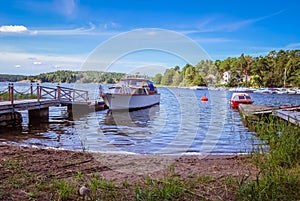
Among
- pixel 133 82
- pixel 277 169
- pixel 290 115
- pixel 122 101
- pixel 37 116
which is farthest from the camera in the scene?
pixel 133 82

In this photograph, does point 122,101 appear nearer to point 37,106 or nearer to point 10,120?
point 37,106

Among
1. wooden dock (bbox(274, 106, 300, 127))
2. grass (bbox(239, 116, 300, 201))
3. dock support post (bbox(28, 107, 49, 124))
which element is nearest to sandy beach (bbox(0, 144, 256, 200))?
grass (bbox(239, 116, 300, 201))

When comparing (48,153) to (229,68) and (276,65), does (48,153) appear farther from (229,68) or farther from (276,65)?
(229,68)

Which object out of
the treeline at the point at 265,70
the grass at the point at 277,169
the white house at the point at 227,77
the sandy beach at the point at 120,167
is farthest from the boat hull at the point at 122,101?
the white house at the point at 227,77

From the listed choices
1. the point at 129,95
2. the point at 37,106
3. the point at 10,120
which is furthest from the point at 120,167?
the point at 129,95

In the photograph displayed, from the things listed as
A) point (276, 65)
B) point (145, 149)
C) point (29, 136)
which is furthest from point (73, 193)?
point (276, 65)

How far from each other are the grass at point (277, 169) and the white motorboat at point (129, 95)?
20530 millimetres

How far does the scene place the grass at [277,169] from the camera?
4137mm

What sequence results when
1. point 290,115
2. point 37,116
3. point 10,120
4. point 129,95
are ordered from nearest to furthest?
point 290,115 → point 10,120 → point 37,116 → point 129,95

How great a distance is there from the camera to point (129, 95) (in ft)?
90.2

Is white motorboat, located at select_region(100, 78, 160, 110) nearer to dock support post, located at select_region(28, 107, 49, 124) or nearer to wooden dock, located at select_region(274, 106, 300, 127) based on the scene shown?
dock support post, located at select_region(28, 107, 49, 124)

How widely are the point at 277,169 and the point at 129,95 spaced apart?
2282cm

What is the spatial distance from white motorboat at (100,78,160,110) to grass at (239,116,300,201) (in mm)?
20530

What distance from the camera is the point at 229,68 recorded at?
13475 centimetres
